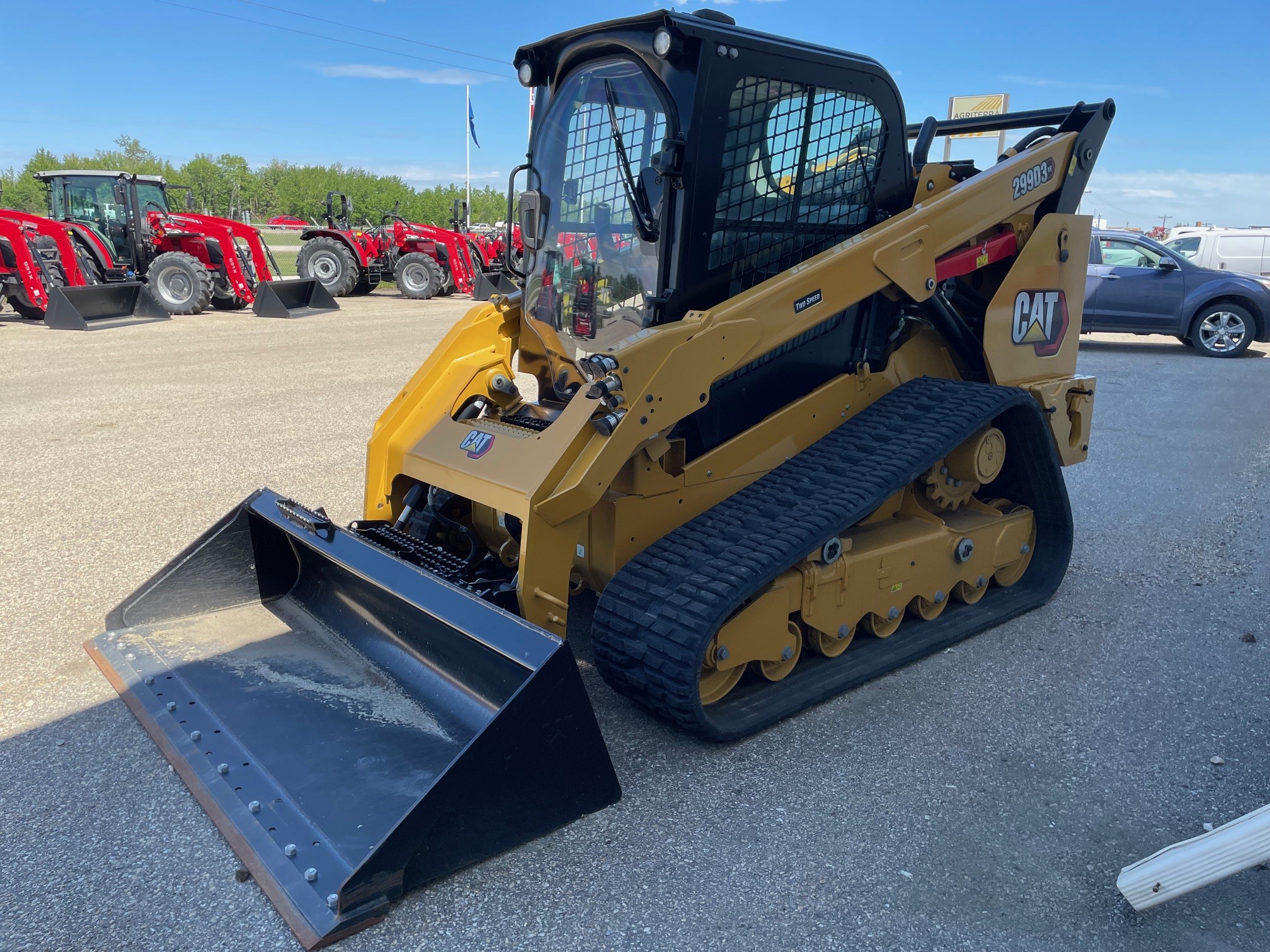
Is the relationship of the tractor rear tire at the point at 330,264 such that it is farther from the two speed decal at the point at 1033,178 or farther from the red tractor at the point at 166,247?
the two speed decal at the point at 1033,178

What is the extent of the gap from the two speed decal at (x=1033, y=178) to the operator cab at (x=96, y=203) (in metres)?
16.6

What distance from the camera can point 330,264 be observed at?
803 inches

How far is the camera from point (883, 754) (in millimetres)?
3395

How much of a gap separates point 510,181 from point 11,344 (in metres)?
11.7

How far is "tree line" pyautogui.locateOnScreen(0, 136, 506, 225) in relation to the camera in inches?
2687

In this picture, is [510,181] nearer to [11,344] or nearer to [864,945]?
[864,945]

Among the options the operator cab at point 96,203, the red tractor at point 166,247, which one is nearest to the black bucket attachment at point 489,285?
the red tractor at point 166,247

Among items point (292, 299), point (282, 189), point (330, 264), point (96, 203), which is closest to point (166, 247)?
point (96, 203)

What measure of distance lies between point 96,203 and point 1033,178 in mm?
17300

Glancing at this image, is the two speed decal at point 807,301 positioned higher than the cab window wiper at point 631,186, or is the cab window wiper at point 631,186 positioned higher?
the cab window wiper at point 631,186

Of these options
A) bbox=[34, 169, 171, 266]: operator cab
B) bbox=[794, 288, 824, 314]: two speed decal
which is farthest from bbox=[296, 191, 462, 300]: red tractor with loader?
bbox=[794, 288, 824, 314]: two speed decal

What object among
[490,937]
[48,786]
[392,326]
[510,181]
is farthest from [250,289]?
[490,937]

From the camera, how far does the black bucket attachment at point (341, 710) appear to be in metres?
2.61

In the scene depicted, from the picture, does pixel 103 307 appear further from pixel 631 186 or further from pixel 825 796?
pixel 825 796
